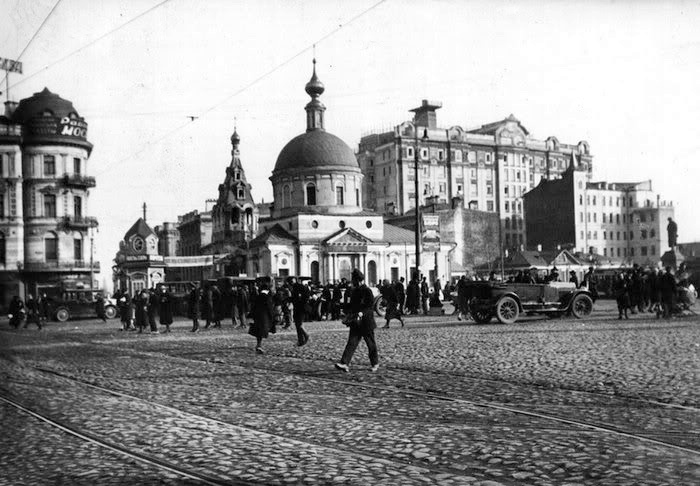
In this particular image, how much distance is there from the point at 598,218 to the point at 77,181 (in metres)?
72.1

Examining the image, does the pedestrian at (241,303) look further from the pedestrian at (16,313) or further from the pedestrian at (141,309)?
the pedestrian at (16,313)

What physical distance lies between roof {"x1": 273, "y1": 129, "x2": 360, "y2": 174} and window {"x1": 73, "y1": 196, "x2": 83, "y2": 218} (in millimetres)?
21763

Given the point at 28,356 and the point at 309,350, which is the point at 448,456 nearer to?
the point at 309,350

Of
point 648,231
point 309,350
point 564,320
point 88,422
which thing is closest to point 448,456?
point 88,422

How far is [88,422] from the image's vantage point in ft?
29.1

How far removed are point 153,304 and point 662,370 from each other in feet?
65.7

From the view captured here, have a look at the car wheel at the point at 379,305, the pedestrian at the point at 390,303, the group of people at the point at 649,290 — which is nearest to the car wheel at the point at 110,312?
the car wheel at the point at 379,305

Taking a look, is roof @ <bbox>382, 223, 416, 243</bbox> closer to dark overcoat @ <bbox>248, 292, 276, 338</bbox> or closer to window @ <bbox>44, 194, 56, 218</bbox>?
window @ <bbox>44, 194, 56, 218</bbox>

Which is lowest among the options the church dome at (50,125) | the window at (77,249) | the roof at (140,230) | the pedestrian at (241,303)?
the pedestrian at (241,303)

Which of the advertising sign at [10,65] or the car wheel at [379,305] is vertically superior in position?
the advertising sign at [10,65]

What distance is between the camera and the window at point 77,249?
53.1m

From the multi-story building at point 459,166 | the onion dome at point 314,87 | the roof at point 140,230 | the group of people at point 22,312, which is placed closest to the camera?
the group of people at point 22,312

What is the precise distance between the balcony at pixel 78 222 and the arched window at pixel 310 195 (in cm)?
2312

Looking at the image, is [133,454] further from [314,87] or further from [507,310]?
[314,87]
